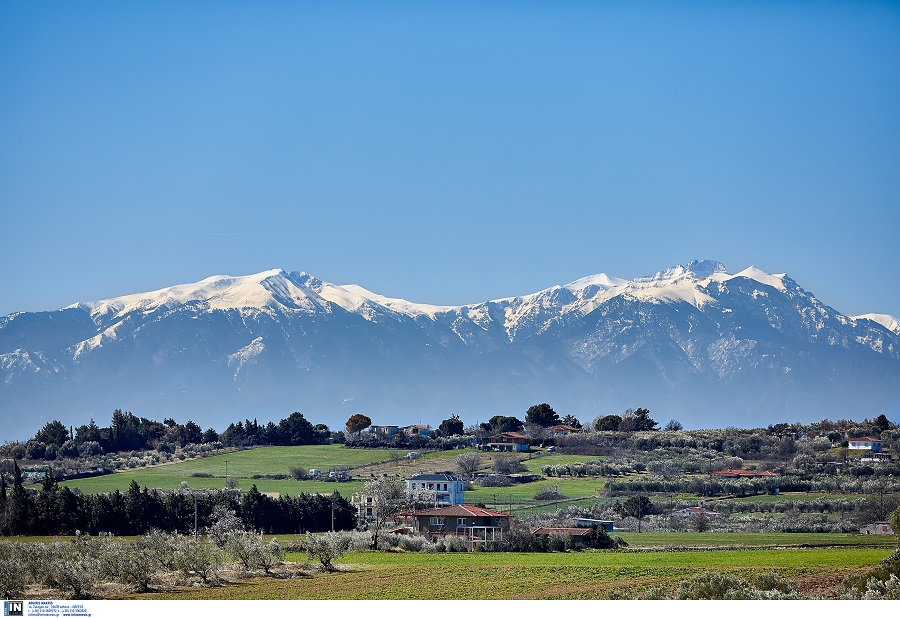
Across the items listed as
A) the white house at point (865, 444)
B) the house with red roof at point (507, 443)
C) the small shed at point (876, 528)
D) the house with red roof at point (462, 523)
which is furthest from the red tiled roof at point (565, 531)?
the house with red roof at point (507, 443)

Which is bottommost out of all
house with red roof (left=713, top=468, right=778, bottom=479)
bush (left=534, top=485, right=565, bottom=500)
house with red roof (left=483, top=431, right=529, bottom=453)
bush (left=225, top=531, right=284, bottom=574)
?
bush (left=225, top=531, right=284, bottom=574)

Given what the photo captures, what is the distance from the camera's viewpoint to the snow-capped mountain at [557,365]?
111m

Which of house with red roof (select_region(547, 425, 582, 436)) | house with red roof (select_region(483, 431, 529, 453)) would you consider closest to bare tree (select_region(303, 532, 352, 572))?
house with red roof (select_region(483, 431, 529, 453))

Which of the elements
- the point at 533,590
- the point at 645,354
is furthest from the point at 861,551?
the point at 645,354

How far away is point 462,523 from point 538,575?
1353cm

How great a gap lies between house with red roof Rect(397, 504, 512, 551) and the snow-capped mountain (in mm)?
42525

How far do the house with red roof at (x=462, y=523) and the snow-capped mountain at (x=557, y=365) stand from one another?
42525 millimetres

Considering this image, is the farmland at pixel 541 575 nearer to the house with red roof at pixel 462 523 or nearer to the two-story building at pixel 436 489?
the house with red roof at pixel 462 523

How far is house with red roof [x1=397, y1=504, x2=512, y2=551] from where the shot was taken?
34031 millimetres

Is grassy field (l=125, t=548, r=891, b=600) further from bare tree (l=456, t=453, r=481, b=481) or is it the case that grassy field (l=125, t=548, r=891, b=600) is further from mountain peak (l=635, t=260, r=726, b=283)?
mountain peak (l=635, t=260, r=726, b=283)

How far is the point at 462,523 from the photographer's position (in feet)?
117

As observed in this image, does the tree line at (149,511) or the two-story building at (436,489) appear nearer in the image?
the tree line at (149,511)

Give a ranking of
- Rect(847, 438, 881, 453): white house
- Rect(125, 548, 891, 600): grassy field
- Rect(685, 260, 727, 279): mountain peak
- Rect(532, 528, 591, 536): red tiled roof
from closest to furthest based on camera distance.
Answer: Rect(125, 548, 891, 600): grassy field → Rect(532, 528, 591, 536): red tiled roof → Rect(847, 438, 881, 453): white house → Rect(685, 260, 727, 279): mountain peak
